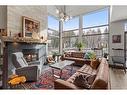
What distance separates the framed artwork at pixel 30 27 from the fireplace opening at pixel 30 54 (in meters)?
0.72

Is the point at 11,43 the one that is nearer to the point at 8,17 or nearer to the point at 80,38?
the point at 8,17

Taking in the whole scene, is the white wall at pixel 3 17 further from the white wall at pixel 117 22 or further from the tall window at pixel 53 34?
the white wall at pixel 117 22

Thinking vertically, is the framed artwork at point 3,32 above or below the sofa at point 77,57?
above

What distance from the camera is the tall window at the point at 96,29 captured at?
25.0 ft

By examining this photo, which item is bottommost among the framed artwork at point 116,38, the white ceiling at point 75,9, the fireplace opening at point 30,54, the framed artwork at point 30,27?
the fireplace opening at point 30,54

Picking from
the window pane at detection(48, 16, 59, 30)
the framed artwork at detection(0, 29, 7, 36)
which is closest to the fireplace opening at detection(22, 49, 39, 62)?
the framed artwork at detection(0, 29, 7, 36)

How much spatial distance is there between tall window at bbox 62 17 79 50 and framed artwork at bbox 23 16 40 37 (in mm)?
2927

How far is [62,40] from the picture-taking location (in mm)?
9359

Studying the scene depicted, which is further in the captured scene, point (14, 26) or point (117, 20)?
point (117, 20)

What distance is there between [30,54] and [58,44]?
3111 millimetres

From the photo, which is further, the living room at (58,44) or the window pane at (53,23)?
the window pane at (53,23)

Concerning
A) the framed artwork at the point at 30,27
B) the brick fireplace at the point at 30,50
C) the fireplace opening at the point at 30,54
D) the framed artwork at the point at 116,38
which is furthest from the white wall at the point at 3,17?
the framed artwork at the point at 116,38
